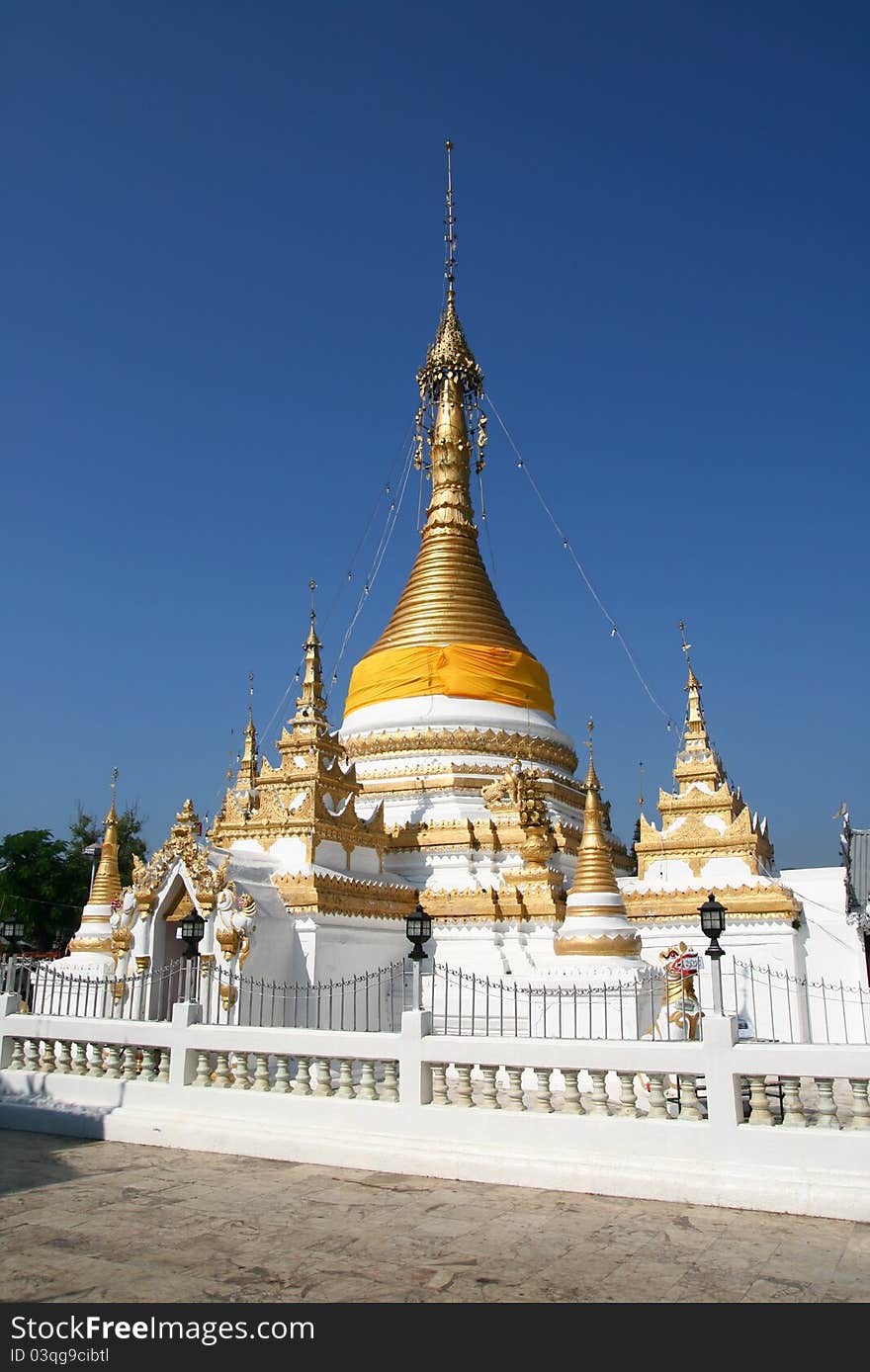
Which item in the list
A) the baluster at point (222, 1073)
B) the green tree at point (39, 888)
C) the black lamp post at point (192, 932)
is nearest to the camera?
the baluster at point (222, 1073)

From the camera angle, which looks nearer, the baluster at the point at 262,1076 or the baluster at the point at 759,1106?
the baluster at the point at 759,1106

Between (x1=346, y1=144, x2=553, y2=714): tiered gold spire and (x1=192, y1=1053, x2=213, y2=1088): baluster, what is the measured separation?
50.3 ft

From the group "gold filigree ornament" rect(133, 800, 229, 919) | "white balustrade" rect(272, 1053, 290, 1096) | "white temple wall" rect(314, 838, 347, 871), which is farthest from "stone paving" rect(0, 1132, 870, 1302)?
"white temple wall" rect(314, 838, 347, 871)

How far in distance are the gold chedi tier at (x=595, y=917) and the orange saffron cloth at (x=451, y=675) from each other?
7.77 metres

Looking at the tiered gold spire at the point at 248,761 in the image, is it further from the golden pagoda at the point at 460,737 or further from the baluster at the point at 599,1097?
the baluster at the point at 599,1097

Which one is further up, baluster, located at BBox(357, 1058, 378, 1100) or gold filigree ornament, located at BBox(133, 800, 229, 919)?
gold filigree ornament, located at BBox(133, 800, 229, 919)

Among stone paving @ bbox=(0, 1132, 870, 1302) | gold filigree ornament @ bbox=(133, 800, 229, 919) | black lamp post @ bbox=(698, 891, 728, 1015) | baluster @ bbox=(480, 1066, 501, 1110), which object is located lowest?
stone paving @ bbox=(0, 1132, 870, 1302)

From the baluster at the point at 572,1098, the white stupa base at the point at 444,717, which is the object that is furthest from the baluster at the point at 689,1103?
the white stupa base at the point at 444,717

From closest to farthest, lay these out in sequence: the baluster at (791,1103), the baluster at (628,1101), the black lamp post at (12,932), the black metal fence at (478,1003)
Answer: the baluster at (791,1103)
the baluster at (628,1101)
the black lamp post at (12,932)
the black metal fence at (478,1003)

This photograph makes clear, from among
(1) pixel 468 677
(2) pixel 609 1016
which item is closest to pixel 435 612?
(1) pixel 468 677

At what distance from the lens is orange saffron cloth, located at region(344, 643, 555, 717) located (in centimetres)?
2675

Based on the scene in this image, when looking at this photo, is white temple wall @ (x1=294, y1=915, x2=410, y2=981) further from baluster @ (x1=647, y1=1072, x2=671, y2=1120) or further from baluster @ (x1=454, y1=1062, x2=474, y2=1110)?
baluster @ (x1=647, y1=1072, x2=671, y2=1120)

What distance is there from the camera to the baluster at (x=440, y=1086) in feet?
33.9

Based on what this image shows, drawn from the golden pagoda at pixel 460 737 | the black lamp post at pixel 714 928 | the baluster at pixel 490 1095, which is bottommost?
the baluster at pixel 490 1095
